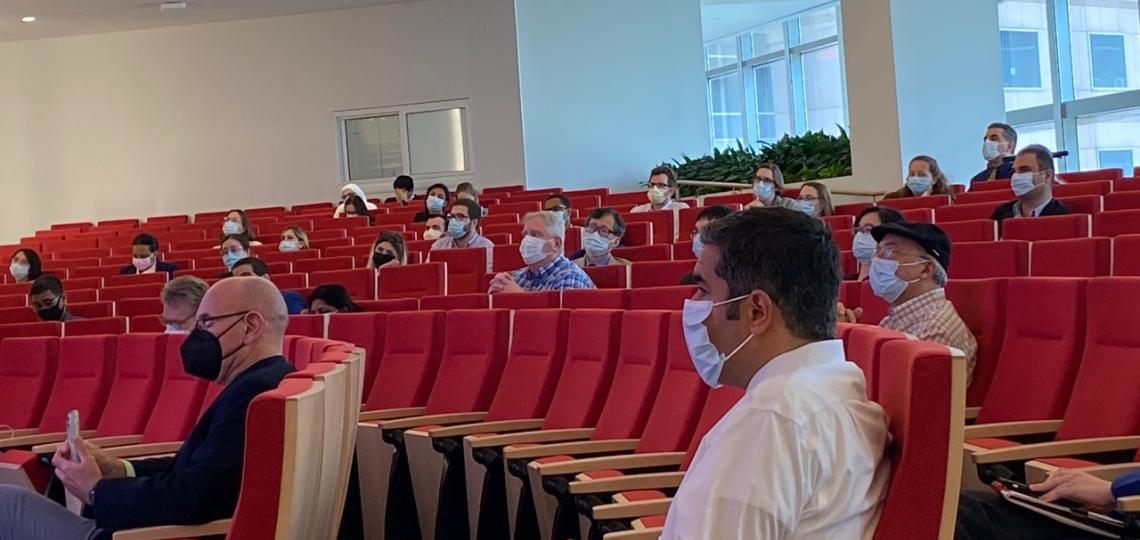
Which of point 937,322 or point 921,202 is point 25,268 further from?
point 937,322

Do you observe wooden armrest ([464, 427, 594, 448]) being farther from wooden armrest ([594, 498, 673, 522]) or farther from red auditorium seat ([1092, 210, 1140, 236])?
red auditorium seat ([1092, 210, 1140, 236])

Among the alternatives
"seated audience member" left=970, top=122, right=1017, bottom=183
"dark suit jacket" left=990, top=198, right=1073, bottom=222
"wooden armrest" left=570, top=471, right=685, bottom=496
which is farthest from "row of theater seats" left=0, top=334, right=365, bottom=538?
"seated audience member" left=970, top=122, right=1017, bottom=183

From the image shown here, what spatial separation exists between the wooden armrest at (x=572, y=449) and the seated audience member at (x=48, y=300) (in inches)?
162

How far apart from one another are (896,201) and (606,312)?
11.3 ft

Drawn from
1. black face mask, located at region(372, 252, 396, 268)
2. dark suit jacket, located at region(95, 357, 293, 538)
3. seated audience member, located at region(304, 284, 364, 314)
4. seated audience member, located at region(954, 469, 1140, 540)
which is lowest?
seated audience member, located at region(954, 469, 1140, 540)

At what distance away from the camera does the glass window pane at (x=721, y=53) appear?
63.5ft

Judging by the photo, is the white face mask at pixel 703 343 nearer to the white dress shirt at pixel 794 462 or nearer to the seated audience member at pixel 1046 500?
the white dress shirt at pixel 794 462

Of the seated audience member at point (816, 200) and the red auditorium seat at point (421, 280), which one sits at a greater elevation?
the seated audience member at point (816, 200)

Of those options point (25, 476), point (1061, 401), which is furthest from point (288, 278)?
point (1061, 401)

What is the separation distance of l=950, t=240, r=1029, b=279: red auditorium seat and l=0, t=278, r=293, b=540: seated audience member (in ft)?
8.16

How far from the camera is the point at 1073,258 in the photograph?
403 cm

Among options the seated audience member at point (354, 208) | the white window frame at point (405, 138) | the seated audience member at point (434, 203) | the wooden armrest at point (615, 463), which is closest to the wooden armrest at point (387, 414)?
the wooden armrest at point (615, 463)

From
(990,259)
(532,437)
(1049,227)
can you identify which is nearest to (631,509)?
(532,437)

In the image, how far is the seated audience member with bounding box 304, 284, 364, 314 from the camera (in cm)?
546
